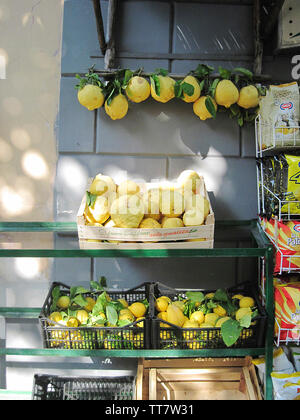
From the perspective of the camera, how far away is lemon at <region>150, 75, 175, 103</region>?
7.57 ft

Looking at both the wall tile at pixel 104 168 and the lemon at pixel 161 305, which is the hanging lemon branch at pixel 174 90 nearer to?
the wall tile at pixel 104 168

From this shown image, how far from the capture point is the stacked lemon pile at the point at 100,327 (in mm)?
2023

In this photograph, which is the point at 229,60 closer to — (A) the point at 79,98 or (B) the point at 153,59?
(B) the point at 153,59

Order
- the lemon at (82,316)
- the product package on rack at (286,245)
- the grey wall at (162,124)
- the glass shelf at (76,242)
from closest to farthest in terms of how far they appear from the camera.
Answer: the glass shelf at (76,242), the product package on rack at (286,245), the lemon at (82,316), the grey wall at (162,124)

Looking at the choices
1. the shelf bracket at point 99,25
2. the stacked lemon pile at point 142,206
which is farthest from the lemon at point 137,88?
the stacked lemon pile at point 142,206

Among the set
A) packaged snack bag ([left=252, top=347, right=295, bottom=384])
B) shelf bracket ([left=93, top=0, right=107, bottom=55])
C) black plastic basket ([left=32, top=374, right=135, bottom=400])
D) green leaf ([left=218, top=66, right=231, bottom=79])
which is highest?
shelf bracket ([left=93, top=0, right=107, bottom=55])

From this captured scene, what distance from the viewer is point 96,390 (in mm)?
2338

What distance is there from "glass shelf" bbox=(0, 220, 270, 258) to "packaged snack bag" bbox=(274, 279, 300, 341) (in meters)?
0.32

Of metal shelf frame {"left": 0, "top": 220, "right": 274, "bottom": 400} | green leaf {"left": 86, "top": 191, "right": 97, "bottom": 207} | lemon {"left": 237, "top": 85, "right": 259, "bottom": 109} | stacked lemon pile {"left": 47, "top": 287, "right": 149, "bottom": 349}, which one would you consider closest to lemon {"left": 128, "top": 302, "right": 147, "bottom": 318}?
stacked lemon pile {"left": 47, "top": 287, "right": 149, "bottom": 349}

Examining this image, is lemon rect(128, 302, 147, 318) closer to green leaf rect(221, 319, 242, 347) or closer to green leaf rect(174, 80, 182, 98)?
green leaf rect(221, 319, 242, 347)

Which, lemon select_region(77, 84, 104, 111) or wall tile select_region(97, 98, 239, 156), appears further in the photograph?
wall tile select_region(97, 98, 239, 156)

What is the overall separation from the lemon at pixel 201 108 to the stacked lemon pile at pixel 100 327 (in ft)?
Answer: 4.03

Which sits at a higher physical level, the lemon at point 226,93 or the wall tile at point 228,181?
the lemon at point 226,93

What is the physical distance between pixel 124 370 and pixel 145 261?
771 millimetres
